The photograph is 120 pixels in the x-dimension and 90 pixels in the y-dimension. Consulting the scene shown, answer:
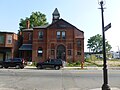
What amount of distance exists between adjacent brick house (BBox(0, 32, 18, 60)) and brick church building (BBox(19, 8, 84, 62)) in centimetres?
457

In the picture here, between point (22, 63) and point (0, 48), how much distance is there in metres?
16.5

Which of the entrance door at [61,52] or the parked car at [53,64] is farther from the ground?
the entrance door at [61,52]

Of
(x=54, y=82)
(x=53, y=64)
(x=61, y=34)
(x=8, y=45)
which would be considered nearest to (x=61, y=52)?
(x=61, y=34)

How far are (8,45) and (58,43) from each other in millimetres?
10897

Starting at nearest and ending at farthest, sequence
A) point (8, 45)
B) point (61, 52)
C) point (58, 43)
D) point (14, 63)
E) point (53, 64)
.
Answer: point (53, 64) → point (14, 63) → point (61, 52) → point (58, 43) → point (8, 45)

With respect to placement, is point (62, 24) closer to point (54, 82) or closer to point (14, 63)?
point (14, 63)

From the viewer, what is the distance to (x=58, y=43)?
5075 cm

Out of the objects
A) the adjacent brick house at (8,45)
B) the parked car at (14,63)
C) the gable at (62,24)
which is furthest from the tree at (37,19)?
the parked car at (14,63)

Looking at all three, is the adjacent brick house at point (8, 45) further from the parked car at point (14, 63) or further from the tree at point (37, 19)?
the tree at point (37, 19)

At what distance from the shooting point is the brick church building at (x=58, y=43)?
50562 mm

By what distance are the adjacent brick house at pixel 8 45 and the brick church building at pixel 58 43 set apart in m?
4.57

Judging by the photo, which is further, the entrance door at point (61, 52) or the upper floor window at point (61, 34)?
the upper floor window at point (61, 34)

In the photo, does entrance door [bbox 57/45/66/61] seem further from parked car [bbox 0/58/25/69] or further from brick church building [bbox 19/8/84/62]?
parked car [bbox 0/58/25/69]

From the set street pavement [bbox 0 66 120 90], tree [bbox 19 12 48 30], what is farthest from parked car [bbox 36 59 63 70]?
tree [bbox 19 12 48 30]
